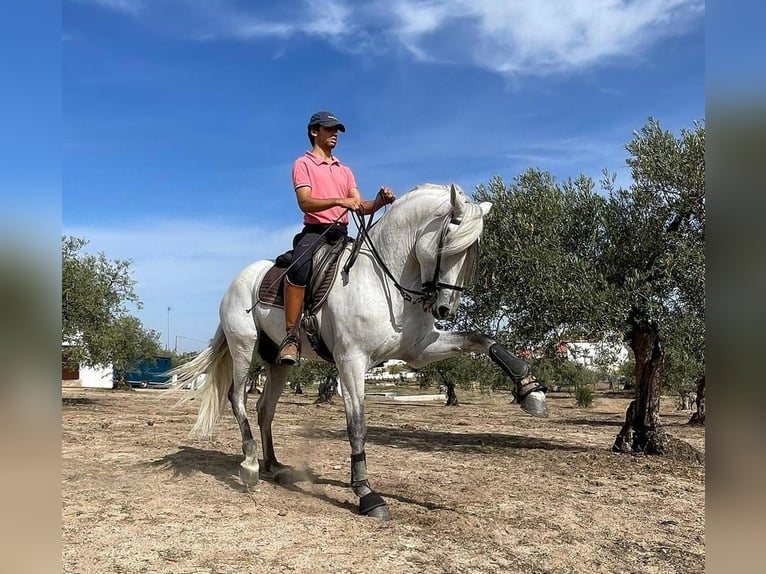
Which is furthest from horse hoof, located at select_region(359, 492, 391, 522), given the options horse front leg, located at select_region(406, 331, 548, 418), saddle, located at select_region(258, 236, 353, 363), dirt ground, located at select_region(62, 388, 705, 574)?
saddle, located at select_region(258, 236, 353, 363)

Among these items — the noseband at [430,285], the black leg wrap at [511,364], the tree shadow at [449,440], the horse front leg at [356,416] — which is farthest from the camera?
the tree shadow at [449,440]

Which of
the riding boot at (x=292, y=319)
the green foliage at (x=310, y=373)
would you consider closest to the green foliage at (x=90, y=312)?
the green foliage at (x=310, y=373)

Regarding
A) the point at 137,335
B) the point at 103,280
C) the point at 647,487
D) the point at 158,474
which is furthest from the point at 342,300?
the point at 137,335

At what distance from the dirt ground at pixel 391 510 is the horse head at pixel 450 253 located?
2.01 meters

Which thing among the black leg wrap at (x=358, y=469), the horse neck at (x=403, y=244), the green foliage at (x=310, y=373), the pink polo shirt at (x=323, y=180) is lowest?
the green foliage at (x=310, y=373)

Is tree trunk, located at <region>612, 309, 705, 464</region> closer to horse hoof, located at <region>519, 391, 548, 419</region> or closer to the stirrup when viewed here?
horse hoof, located at <region>519, 391, 548, 419</region>

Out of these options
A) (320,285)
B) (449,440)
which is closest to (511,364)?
(320,285)

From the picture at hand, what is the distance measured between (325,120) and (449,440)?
819cm

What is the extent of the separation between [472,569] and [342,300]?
2.68 m

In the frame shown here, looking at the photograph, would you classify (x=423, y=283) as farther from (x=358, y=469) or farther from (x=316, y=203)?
(x=358, y=469)

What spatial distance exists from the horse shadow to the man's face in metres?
3.79

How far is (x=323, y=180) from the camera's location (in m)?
6.00

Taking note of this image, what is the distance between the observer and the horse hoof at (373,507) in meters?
5.30

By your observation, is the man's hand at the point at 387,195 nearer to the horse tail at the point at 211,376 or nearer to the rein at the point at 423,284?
the rein at the point at 423,284
